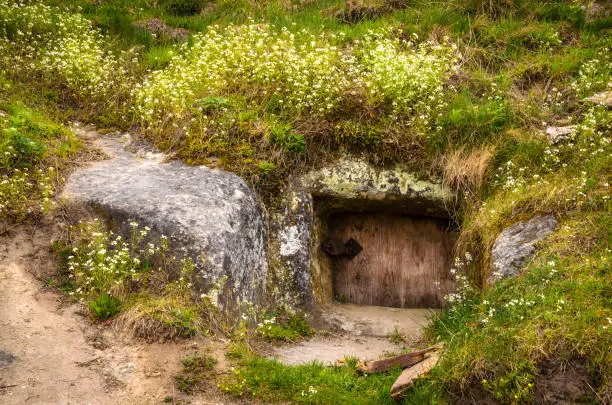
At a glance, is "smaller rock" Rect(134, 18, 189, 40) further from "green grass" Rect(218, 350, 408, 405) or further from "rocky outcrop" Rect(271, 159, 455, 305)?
"green grass" Rect(218, 350, 408, 405)

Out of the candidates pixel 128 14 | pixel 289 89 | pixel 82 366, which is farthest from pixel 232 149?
pixel 128 14

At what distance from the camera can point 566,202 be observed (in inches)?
251

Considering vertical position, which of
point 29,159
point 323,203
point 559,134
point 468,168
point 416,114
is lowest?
point 323,203

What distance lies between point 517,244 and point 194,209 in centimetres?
356

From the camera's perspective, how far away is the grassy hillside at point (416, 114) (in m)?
4.98

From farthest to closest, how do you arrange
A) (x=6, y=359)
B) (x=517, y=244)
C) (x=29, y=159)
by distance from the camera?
1. (x=29, y=159)
2. (x=517, y=244)
3. (x=6, y=359)

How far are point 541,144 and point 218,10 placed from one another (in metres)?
6.68

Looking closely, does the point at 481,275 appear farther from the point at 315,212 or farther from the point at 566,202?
the point at 315,212

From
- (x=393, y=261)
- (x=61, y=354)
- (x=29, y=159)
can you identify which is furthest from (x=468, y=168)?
(x=29, y=159)

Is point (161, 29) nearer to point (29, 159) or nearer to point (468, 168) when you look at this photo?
point (29, 159)

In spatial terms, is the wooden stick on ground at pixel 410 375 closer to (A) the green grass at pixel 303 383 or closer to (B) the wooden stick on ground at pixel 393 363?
(A) the green grass at pixel 303 383

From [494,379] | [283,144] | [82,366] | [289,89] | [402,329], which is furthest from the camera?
[289,89]

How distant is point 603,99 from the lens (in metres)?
7.51

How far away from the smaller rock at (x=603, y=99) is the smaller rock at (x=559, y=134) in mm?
533
